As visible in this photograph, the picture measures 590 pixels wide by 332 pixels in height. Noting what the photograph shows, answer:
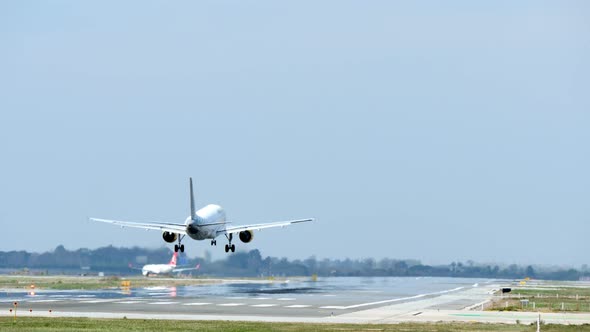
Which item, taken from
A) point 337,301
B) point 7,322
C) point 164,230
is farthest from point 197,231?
point 7,322

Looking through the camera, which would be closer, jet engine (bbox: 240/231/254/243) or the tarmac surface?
the tarmac surface

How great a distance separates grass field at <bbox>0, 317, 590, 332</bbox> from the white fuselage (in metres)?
32.5

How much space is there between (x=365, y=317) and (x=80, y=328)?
2397 cm

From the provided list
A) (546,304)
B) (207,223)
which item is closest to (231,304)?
(207,223)

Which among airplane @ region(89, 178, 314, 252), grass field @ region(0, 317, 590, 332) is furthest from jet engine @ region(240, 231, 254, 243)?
grass field @ region(0, 317, 590, 332)

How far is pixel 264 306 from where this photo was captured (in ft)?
312

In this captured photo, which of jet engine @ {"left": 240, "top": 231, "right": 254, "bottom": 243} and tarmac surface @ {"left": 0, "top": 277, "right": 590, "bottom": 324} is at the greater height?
jet engine @ {"left": 240, "top": 231, "right": 254, "bottom": 243}

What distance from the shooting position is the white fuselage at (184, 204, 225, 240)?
108 meters

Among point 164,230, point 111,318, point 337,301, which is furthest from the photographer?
point 164,230

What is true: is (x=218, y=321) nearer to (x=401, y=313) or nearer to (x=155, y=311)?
(x=155, y=311)

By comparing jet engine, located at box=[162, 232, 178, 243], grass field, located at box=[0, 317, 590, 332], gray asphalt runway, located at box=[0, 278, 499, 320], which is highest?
jet engine, located at box=[162, 232, 178, 243]

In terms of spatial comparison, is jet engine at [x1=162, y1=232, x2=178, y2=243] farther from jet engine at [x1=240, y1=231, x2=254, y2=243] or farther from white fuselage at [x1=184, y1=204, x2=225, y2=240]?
jet engine at [x1=240, y1=231, x2=254, y2=243]

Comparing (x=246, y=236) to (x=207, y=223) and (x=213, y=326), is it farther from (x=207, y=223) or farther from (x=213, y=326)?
(x=213, y=326)

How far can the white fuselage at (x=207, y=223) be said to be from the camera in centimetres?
10781
